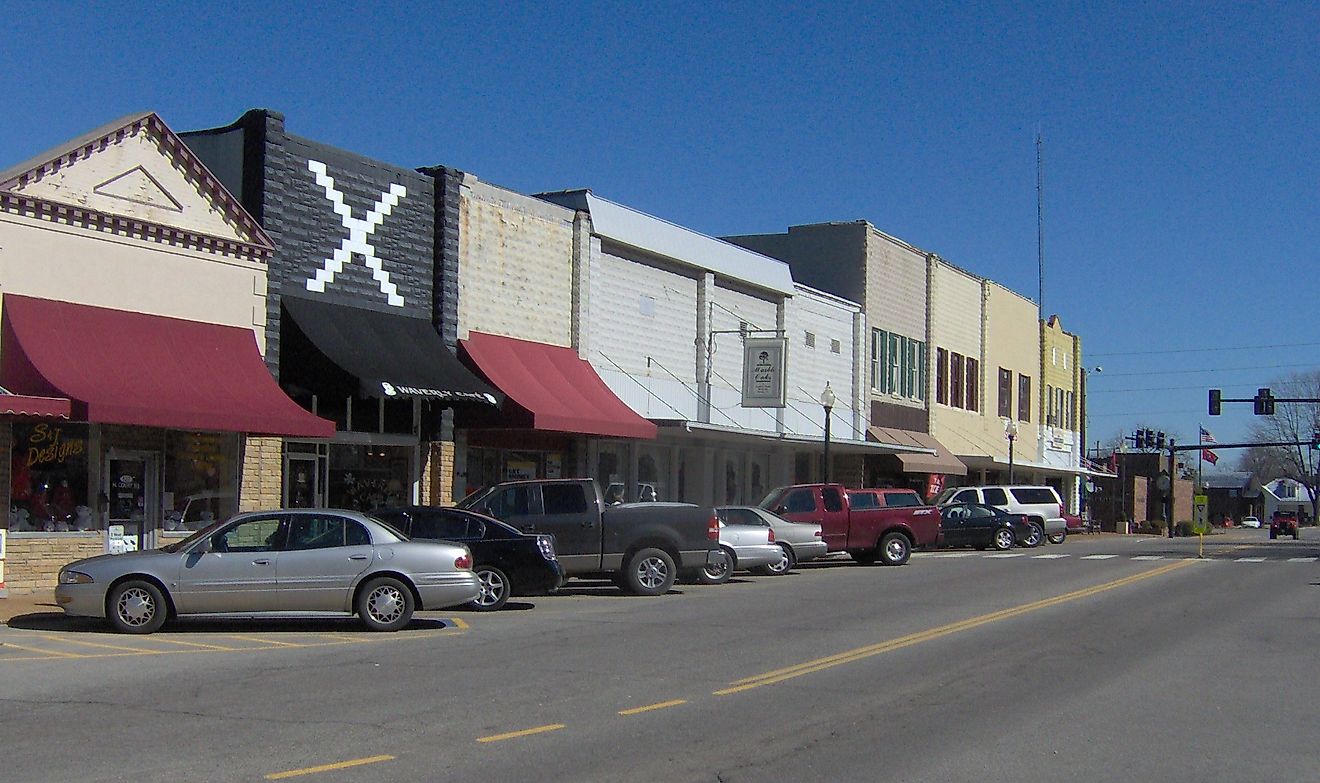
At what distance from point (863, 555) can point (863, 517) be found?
1.42 meters

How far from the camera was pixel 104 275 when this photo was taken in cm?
2053

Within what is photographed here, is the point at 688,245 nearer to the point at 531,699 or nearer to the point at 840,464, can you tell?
the point at 840,464

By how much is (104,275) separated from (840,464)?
1136 inches

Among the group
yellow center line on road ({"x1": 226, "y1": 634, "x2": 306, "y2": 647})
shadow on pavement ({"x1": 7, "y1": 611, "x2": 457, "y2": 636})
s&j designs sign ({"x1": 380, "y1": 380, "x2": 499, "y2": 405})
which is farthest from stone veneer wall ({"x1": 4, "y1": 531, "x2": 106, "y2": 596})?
yellow center line on road ({"x1": 226, "y1": 634, "x2": 306, "y2": 647})

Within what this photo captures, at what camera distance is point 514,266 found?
94.1ft

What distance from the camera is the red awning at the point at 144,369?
18578 millimetres

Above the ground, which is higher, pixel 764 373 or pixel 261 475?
pixel 764 373

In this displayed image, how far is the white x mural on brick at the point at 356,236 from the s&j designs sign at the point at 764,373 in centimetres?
1164

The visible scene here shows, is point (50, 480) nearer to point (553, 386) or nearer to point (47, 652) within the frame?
point (47, 652)

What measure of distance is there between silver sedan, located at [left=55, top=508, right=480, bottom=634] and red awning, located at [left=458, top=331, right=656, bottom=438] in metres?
9.43

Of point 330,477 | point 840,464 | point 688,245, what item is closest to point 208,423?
point 330,477

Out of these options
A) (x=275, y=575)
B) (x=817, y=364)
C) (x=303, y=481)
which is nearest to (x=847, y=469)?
(x=817, y=364)

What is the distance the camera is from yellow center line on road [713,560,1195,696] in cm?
1237

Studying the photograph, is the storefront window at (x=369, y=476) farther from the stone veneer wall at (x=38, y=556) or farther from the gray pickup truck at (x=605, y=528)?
the stone veneer wall at (x=38, y=556)
